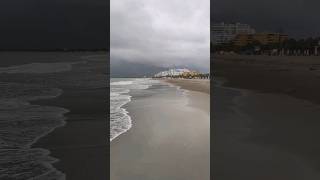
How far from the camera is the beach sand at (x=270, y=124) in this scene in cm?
314

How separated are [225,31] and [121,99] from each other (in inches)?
145

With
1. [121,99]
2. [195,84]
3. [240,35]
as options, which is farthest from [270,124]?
[195,84]

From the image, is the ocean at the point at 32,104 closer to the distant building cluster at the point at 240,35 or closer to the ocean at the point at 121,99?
the distant building cluster at the point at 240,35

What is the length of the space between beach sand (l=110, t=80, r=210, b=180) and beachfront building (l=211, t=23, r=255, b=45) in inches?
45.1

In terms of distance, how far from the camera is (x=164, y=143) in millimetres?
4578

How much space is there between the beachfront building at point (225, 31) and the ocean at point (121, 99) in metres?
1.70

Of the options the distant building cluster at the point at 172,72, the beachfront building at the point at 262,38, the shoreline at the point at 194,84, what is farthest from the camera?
the distant building cluster at the point at 172,72

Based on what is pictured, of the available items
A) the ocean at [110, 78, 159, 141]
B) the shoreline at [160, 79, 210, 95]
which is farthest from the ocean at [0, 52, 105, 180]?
the shoreline at [160, 79, 210, 95]

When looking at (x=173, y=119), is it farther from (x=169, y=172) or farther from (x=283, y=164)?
(x=283, y=164)

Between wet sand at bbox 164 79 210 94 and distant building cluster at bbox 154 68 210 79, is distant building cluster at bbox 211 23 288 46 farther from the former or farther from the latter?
distant building cluster at bbox 154 68 210 79

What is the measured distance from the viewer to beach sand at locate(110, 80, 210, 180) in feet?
12.0

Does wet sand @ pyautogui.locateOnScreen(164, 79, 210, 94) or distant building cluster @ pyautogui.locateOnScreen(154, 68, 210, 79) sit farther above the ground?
distant building cluster @ pyautogui.locateOnScreen(154, 68, 210, 79)

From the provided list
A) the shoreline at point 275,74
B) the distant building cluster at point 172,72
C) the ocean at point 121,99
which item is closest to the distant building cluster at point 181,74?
the distant building cluster at point 172,72

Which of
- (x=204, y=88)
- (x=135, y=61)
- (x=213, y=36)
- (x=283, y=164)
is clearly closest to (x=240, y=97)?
(x=213, y=36)
